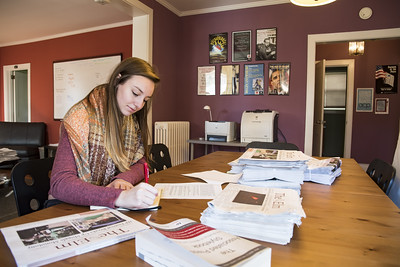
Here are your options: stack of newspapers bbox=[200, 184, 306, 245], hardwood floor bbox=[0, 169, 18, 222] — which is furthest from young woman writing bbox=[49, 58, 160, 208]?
hardwood floor bbox=[0, 169, 18, 222]

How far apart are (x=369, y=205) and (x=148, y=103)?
1076 millimetres

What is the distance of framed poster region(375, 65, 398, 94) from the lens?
4.50m

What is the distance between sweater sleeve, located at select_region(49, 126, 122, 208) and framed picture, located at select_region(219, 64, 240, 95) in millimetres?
2933

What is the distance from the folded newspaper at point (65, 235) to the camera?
0.51 metres

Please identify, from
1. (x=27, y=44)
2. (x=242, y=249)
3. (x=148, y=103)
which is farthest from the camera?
(x=27, y=44)

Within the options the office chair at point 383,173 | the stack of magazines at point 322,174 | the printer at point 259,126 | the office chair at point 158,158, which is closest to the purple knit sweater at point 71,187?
the office chair at point 158,158

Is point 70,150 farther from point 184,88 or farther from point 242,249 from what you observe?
point 184,88

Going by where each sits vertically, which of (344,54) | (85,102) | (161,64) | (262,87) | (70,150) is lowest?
(70,150)

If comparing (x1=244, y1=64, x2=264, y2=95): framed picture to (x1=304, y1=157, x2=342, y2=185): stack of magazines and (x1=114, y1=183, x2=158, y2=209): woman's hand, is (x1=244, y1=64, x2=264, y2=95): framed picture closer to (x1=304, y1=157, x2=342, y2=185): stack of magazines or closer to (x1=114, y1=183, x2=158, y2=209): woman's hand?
(x1=304, y1=157, x2=342, y2=185): stack of magazines

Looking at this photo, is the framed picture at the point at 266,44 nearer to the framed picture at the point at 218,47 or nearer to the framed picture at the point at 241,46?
the framed picture at the point at 241,46

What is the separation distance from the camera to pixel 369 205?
873mm

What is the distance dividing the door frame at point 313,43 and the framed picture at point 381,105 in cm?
186

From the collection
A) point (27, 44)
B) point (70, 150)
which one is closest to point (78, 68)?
point (27, 44)

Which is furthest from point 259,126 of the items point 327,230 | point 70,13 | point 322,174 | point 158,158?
point 70,13
